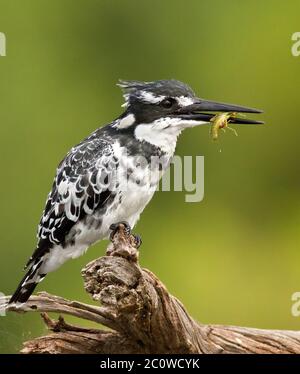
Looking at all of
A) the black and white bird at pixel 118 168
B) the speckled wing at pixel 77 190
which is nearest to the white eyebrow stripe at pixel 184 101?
the black and white bird at pixel 118 168

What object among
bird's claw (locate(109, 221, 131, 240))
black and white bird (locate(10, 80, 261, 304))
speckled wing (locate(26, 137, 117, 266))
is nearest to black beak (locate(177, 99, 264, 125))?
black and white bird (locate(10, 80, 261, 304))

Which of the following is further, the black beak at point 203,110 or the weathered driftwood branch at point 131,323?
the black beak at point 203,110

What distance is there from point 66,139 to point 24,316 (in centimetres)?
147

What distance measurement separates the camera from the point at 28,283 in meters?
4.37

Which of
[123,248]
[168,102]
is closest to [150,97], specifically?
[168,102]

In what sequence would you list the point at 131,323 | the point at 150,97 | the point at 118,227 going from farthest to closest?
the point at 150,97
the point at 118,227
the point at 131,323

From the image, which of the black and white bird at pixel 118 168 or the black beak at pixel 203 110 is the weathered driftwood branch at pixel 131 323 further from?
the black beak at pixel 203 110

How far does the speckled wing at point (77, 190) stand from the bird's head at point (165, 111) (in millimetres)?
161

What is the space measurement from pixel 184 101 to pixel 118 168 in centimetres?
39

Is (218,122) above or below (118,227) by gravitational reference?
above

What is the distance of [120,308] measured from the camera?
3697 millimetres

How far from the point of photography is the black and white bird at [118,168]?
14.0ft

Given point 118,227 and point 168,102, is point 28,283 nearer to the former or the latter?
point 118,227
